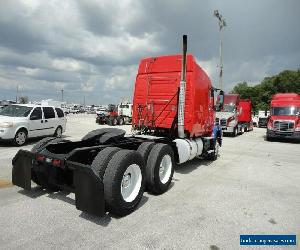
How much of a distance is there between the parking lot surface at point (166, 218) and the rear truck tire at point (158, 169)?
193 mm

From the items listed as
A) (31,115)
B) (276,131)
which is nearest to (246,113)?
(276,131)

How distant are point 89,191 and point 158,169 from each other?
203 centimetres

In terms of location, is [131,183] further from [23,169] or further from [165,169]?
[23,169]

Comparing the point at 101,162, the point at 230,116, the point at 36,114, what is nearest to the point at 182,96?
the point at 101,162

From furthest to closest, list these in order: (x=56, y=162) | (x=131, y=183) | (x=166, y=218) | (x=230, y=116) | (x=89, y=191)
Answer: (x=230, y=116) < (x=131, y=183) < (x=56, y=162) < (x=166, y=218) < (x=89, y=191)

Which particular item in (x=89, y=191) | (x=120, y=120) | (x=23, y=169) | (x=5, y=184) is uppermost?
(x=120, y=120)

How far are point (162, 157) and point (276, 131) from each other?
52.0ft

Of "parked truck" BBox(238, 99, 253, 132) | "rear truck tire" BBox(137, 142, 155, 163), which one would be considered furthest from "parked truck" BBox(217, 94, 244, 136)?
"rear truck tire" BBox(137, 142, 155, 163)

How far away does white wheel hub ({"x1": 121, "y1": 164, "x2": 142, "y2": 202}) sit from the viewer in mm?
4931

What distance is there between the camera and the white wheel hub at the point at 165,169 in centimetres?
636

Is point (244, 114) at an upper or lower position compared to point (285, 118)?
upper

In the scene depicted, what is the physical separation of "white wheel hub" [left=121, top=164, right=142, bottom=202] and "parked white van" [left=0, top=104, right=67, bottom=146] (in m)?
8.12

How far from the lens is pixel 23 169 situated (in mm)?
5227

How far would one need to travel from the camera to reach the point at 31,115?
487 inches
